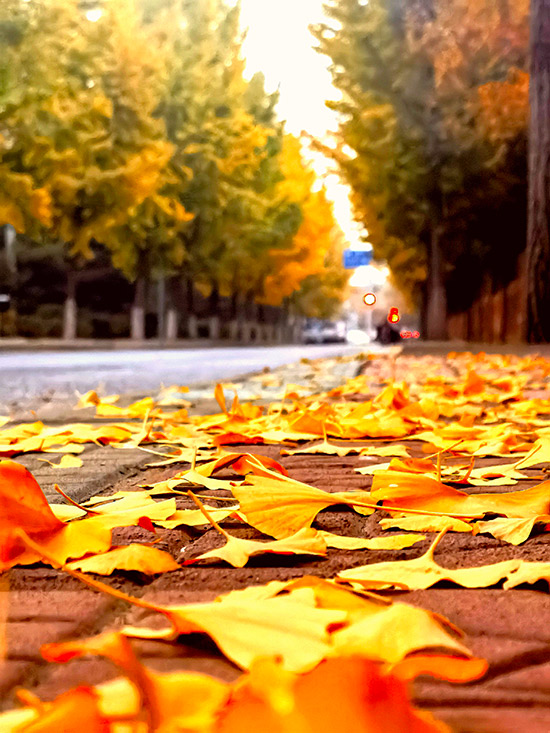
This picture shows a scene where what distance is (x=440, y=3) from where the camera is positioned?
14.9 metres

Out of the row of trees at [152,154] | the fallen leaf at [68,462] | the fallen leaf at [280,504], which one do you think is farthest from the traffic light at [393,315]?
the row of trees at [152,154]

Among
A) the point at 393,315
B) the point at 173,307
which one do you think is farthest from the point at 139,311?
the point at 393,315

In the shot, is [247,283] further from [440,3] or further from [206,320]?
[440,3]

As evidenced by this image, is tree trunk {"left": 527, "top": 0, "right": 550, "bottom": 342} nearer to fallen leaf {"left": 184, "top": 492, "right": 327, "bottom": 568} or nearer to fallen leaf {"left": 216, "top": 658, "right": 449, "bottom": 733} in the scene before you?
fallen leaf {"left": 184, "top": 492, "right": 327, "bottom": 568}

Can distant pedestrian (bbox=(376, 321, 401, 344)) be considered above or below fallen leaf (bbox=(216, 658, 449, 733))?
above

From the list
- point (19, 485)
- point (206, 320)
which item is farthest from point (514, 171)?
point (206, 320)

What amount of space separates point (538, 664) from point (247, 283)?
28722mm

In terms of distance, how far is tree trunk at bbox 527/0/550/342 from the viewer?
348 inches

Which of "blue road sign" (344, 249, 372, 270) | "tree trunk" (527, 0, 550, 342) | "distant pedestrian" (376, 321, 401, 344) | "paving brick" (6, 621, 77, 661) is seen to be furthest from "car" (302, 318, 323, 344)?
"paving brick" (6, 621, 77, 661)

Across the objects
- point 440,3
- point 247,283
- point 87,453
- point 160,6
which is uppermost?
point 160,6

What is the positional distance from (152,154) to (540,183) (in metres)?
11.4

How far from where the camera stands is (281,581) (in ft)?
3.87

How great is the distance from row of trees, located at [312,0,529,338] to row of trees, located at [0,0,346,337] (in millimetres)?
4719

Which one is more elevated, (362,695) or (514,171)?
(514,171)
